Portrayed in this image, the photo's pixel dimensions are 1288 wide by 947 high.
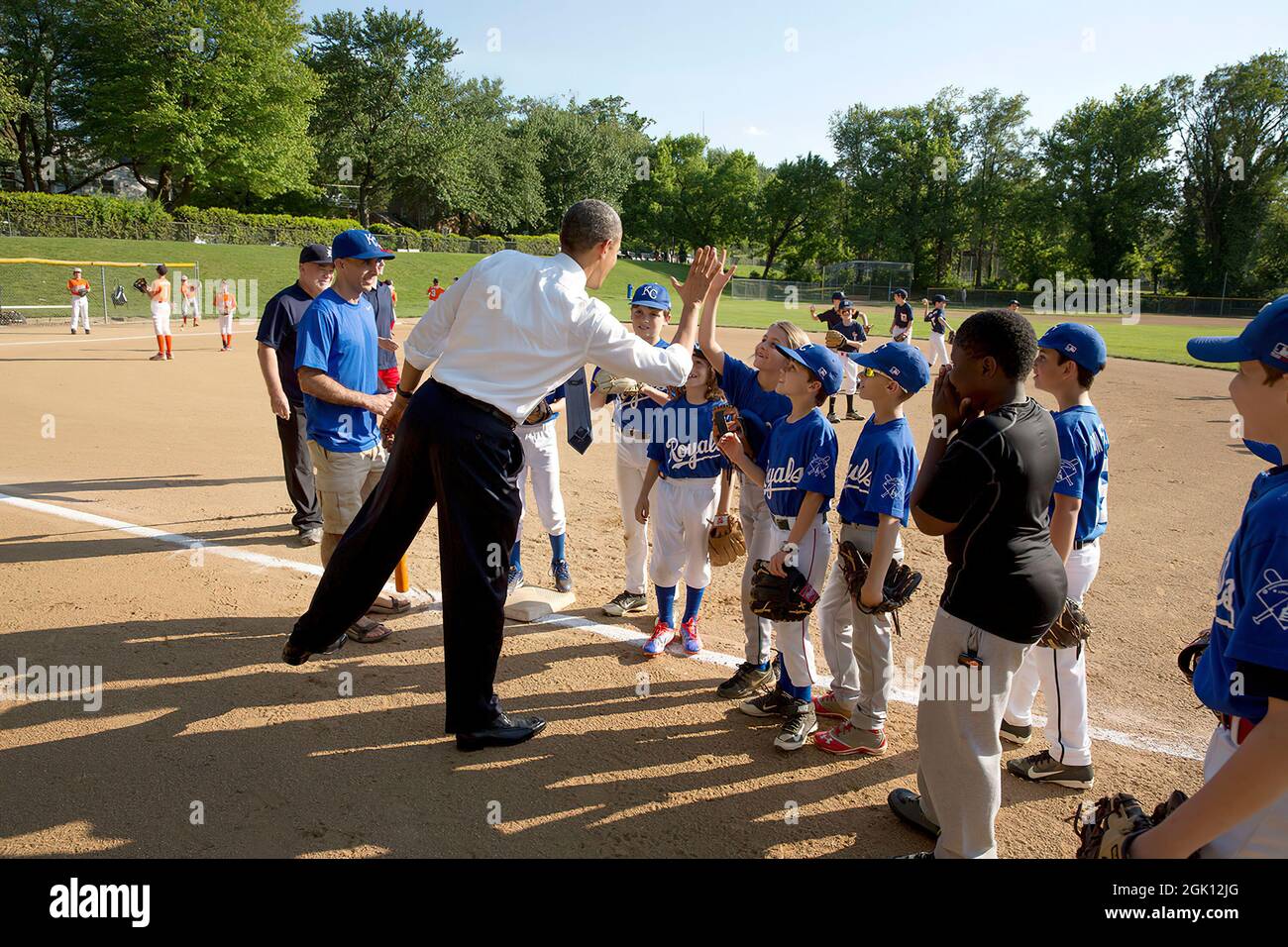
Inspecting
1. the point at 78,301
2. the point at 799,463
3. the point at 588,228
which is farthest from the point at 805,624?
the point at 78,301

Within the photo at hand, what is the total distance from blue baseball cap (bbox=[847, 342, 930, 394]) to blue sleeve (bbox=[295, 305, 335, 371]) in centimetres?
341

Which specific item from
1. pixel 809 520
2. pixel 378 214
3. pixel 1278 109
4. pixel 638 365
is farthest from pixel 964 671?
pixel 1278 109

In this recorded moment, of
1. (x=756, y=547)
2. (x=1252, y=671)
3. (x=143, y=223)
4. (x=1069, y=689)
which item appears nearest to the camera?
(x=1252, y=671)

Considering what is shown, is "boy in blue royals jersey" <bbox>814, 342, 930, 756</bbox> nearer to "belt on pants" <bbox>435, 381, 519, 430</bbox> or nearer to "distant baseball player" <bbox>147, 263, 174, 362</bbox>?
"belt on pants" <bbox>435, 381, 519, 430</bbox>

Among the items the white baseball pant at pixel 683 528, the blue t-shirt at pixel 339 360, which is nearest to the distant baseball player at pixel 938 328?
the white baseball pant at pixel 683 528

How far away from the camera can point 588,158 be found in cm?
7312

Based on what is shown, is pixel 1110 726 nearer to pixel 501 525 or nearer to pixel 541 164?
pixel 501 525

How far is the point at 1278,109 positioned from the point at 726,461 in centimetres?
7986

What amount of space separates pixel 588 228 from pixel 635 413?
2042mm

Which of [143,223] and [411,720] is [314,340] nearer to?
[411,720]

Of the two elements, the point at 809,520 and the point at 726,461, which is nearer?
the point at 809,520

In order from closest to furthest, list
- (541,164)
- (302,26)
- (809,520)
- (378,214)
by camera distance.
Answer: (809,520) < (302,26) < (378,214) < (541,164)

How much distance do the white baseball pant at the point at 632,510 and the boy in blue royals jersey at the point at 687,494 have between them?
18.3 inches

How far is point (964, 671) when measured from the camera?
2.86 m
